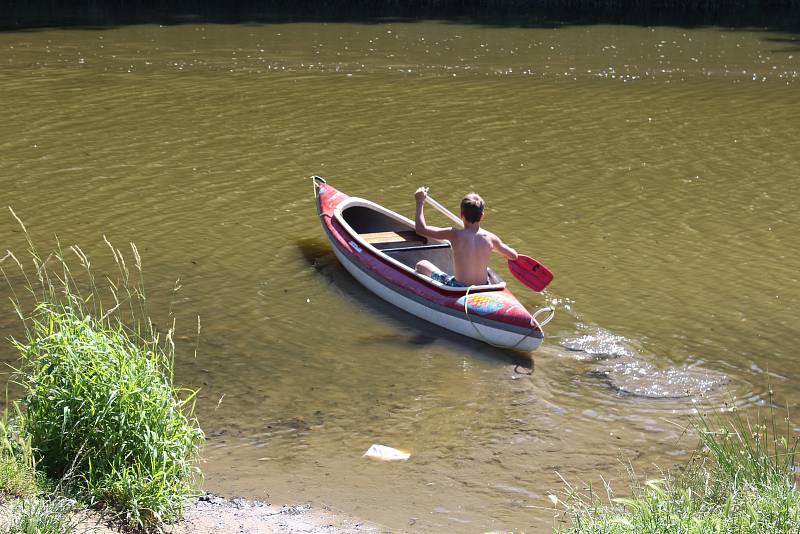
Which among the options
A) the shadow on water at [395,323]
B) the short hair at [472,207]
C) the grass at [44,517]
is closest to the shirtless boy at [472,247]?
the short hair at [472,207]

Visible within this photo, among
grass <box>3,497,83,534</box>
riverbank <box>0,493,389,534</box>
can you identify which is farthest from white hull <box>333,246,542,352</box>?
grass <box>3,497,83,534</box>

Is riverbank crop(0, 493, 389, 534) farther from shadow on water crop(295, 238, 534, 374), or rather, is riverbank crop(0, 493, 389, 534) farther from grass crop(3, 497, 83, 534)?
shadow on water crop(295, 238, 534, 374)

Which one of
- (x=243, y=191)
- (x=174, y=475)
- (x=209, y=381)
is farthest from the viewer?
(x=243, y=191)

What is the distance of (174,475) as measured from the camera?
474 centimetres

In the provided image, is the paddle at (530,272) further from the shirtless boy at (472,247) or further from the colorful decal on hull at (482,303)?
the colorful decal on hull at (482,303)

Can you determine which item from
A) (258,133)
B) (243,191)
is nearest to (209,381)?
(243,191)

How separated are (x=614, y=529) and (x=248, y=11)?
23867 mm

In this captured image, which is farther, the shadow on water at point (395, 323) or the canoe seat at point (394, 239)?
the canoe seat at point (394, 239)

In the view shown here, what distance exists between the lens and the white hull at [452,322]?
755cm

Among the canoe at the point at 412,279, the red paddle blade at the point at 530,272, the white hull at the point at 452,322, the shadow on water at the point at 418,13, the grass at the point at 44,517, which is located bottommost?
the white hull at the point at 452,322

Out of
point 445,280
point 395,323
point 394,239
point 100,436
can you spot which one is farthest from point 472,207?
point 100,436

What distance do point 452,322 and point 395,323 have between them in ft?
1.71

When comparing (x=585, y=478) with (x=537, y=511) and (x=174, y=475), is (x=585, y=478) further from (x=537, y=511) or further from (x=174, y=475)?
(x=174, y=475)

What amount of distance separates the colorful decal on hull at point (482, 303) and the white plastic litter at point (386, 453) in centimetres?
196
